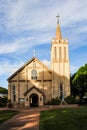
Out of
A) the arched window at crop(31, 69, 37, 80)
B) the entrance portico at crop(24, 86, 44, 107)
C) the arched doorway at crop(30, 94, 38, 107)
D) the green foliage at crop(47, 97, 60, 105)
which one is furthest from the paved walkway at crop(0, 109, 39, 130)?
the arched window at crop(31, 69, 37, 80)

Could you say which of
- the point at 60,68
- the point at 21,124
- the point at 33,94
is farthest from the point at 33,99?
the point at 21,124

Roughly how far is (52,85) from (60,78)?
1.99m

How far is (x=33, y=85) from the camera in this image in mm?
58906

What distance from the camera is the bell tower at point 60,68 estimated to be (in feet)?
188

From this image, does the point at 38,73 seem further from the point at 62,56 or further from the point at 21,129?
the point at 21,129

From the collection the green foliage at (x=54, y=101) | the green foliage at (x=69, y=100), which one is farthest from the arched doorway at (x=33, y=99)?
the green foliage at (x=69, y=100)

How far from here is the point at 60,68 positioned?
190 feet

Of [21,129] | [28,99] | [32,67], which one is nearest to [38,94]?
[28,99]

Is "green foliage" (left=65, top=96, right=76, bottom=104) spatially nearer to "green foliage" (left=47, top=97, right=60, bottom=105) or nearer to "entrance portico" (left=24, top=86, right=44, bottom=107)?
"green foliage" (left=47, top=97, right=60, bottom=105)

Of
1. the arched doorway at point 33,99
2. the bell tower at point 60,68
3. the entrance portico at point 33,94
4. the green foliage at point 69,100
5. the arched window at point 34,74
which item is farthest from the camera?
the arched window at point 34,74

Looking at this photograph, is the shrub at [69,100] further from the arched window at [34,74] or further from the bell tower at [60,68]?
the arched window at [34,74]

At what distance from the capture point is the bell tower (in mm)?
57406

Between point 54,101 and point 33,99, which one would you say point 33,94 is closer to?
point 33,99

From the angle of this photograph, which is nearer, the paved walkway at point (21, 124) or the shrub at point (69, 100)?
the paved walkway at point (21, 124)
